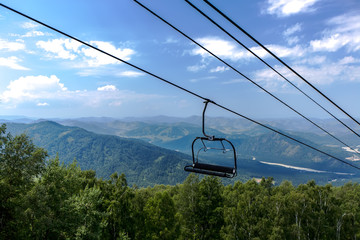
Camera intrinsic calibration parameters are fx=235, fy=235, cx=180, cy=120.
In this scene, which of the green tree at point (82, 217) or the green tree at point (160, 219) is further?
the green tree at point (160, 219)

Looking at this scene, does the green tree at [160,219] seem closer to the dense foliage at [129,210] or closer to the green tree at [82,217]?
the dense foliage at [129,210]

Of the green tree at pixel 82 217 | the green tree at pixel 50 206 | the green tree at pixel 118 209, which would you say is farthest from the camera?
the green tree at pixel 118 209

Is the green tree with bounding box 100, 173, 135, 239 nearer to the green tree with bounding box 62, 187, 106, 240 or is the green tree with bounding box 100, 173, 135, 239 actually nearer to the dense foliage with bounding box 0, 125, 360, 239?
the dense foliage with bounding box 0, 125, 360, 239

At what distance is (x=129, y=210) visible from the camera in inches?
1053

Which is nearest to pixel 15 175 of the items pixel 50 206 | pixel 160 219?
pixel 50 206

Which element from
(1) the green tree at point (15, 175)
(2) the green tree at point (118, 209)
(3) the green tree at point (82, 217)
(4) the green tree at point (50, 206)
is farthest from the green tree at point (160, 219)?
(1) the green tree at point (15, 175)

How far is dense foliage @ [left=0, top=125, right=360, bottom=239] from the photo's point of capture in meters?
18.7

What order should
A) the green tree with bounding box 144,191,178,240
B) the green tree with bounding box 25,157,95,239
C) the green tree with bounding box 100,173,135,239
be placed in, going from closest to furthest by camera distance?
the green tree with bounding box 25,157,95,239, the green tree with bounding box 100,173,135,239, the green tree with bounding box 144,191,178,240

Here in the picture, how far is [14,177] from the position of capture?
1944 cm

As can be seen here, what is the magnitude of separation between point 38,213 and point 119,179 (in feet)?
31.3

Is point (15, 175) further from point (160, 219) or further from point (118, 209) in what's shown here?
point (160, 219)

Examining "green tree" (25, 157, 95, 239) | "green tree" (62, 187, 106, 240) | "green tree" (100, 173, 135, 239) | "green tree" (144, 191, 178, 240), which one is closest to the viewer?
"green tree" (25, 157, 95, 239)

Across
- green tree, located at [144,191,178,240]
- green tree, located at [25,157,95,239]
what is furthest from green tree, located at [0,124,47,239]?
green tree, located at [144,191,178,240]

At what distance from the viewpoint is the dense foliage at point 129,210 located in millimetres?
18719
